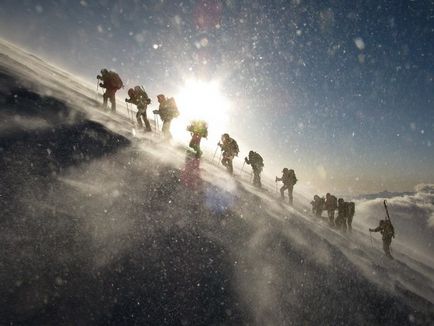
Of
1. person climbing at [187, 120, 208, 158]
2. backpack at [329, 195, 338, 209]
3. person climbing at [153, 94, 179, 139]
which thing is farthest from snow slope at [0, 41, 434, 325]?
backpack at [329, 195, 338, 209]

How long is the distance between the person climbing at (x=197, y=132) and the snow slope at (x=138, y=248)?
Result: 5.02 meters

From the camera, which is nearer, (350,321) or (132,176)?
(350,321)

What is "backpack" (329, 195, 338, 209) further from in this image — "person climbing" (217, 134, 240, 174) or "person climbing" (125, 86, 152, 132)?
"person climbing" (125, 86, 152, 132)

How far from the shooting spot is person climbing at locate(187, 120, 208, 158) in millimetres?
18375

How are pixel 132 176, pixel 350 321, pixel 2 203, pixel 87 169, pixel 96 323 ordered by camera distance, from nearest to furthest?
pixel 96 323 < pixel 2 203 < pixel 350 321 < pixel 87 169 < pixel 132 176

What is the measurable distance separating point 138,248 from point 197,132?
12.1 metres

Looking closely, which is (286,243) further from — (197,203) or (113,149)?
(113,149)

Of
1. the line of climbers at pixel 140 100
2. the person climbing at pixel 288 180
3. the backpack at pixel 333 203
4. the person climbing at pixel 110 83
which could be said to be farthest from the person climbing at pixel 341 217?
the person climbing at pixel 110 83

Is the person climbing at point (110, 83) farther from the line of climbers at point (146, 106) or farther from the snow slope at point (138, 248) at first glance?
the snow slope at point (138, 248)

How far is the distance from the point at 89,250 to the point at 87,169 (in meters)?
3.35

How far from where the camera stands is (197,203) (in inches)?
421

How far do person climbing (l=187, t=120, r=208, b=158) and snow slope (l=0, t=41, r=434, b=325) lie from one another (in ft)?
16.5

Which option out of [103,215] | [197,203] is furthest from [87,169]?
[197,203]

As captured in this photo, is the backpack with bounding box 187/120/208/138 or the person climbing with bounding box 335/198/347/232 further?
the person climbing with bounding box 335/198/347/232
